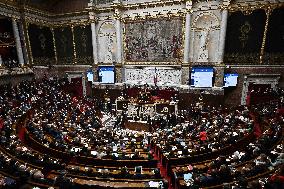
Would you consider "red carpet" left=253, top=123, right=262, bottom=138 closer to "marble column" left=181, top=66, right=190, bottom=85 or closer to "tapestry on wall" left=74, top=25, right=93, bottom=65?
"marble column" left=181, top=66, right=190, bottom=85

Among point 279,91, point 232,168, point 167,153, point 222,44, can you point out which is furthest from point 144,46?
point 232,168

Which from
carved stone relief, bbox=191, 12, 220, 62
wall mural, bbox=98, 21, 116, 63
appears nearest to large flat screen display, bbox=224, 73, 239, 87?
carved stone relief, bbox=191, 12, 220, 62

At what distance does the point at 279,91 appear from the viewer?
57.0 feet

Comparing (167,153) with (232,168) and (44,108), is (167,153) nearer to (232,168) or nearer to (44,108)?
(232,168)

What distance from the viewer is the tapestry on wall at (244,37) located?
1870 cm

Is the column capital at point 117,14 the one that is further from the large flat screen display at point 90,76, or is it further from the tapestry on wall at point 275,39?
the tapestry on wall at point 275,39

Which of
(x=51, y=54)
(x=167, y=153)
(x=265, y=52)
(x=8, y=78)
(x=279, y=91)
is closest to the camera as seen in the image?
(x=167, y=153)

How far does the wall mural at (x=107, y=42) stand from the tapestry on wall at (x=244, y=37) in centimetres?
1246

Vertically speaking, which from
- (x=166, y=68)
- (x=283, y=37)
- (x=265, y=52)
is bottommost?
(x=166, y=68)

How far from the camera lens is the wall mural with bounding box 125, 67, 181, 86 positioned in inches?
876

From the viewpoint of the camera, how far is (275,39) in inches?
722

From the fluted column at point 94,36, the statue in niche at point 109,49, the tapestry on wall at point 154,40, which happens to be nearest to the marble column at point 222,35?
the tapestry on wall at point 154,40

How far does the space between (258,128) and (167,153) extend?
672 centimetres

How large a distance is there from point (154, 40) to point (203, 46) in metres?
5.30
